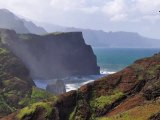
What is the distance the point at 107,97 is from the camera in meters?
52.8

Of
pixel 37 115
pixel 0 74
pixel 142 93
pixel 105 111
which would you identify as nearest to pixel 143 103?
pixel 142 93

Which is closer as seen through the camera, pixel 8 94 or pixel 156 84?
pixel 156 84

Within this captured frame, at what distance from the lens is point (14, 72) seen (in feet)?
535

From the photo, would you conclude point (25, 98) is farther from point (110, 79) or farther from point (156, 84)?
point (156, 84)

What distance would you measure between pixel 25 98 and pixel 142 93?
73810mm

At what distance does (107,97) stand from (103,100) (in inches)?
28.2

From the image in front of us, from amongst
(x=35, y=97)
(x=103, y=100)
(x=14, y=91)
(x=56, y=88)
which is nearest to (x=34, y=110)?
(x=103, y=100)

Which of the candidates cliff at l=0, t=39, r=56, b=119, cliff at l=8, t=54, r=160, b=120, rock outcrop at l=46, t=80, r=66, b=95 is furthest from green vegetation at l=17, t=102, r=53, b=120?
rock outcrop at l=46, t=80, r=66, b=95

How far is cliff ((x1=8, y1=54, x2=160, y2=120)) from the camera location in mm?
49975

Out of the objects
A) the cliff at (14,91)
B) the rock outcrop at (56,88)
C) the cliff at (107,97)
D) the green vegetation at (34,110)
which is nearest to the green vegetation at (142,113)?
the cliff at (107,97)

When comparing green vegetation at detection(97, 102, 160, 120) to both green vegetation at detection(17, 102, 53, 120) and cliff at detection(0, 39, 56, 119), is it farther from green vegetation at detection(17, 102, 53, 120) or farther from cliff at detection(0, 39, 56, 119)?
cliff at detection(0, 39, 56, 119)

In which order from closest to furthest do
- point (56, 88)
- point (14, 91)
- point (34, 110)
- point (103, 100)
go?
point (103, 100) < point (34, 110) < point (14, 91) < point (56, 88)

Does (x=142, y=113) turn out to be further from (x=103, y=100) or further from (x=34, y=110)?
(x=34, y=110)

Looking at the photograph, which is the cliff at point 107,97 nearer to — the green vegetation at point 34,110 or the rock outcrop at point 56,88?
the green vegetation at point 34,110
